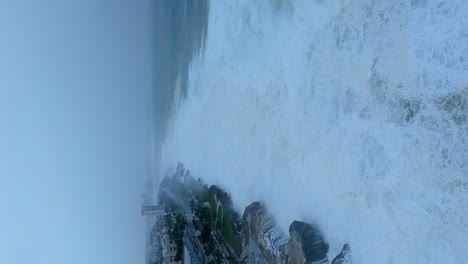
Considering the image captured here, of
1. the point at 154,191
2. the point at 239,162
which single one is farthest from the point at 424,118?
the point at 154,191

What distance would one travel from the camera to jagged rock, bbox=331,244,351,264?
3.60 meters

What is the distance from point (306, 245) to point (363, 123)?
4.57 feet

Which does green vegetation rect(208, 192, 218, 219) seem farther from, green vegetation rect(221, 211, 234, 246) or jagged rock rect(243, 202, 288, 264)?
jagged rock rect(243, 202, 288, 264)

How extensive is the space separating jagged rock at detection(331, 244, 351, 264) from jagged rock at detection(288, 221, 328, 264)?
0.86ft

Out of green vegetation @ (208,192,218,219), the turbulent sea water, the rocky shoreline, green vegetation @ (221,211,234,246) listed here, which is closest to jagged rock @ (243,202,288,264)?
the rocky shoreline

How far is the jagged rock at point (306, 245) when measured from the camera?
3.91 metres

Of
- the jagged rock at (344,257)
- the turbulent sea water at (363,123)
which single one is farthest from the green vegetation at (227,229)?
the jagged rock at (344,257)

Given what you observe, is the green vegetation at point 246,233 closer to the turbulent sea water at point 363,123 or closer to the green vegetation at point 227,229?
the turbulent sea water at point 363,123

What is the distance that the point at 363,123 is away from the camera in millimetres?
3609

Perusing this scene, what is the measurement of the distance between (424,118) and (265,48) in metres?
3.49

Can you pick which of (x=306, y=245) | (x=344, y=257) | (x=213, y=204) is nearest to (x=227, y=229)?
(x=213, y=204)

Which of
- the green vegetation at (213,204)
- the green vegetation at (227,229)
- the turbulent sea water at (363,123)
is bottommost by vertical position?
the green vegetation at (227,229)

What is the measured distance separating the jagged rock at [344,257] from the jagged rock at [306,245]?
0.86 ft

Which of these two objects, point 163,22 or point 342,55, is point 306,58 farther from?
point 163,22
